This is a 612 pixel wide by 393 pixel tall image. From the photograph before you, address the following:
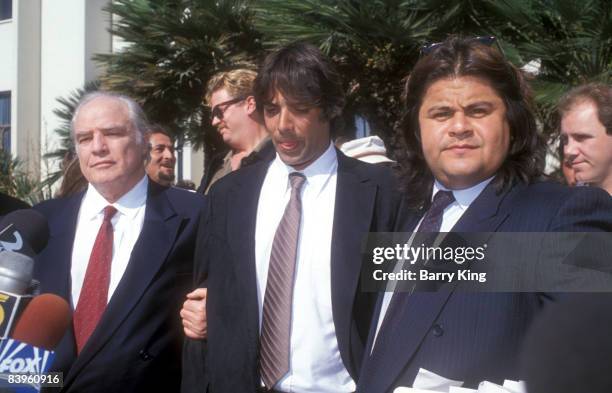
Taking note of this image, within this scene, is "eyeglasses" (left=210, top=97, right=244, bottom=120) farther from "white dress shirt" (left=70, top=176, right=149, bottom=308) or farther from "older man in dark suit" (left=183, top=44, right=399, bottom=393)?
"older man in dark suit" (left=183, top=44, right=399, bottom=393)

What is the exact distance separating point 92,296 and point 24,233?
0.37 metres

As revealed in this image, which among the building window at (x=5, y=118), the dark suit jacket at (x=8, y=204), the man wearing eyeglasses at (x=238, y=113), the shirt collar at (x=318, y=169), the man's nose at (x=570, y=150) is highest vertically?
the building window at (x=5, y=118)

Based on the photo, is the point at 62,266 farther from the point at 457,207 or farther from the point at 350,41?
the point at 350,41

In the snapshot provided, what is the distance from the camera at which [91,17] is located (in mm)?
13898

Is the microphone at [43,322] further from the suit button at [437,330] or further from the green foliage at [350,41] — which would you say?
the green foliage at [350,41]

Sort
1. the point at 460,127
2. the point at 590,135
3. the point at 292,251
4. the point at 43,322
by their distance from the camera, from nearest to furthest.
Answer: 1. the point at 460,127
2. the point at 43,322
3. the point at 292,251
4. the point at 590,135

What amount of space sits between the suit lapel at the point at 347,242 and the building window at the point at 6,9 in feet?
48.4

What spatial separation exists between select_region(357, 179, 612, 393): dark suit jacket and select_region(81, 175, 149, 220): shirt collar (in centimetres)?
119

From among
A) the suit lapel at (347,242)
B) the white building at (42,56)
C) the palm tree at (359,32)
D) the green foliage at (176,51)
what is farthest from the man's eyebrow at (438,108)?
the white building at (42,56)

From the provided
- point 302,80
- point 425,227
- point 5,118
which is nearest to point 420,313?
point 425,227

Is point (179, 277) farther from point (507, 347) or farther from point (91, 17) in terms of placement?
point (91, 17)

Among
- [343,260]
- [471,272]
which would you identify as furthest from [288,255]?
[471,272]

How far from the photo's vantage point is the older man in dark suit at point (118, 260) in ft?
7.57

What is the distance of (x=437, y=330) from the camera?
5.16 feet
